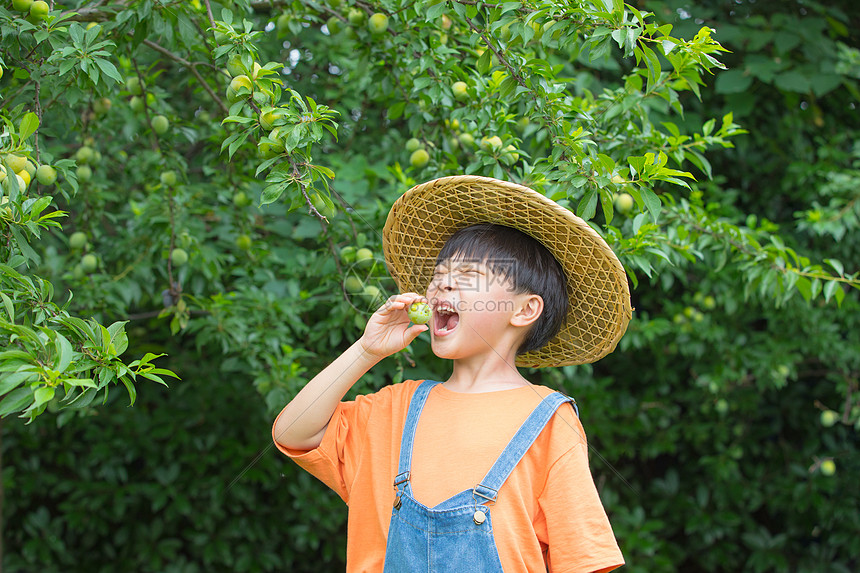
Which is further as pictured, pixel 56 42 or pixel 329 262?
pixel 329 262

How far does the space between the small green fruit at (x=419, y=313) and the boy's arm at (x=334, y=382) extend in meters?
0.03

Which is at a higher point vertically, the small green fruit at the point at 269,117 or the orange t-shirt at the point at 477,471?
the small green fruit at the point at 269,117

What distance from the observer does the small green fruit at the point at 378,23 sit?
1710mm

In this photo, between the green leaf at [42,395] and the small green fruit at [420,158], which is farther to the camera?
the small green fruit at [420,158]

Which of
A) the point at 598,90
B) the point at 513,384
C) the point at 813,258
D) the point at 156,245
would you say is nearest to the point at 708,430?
the point at 813,258

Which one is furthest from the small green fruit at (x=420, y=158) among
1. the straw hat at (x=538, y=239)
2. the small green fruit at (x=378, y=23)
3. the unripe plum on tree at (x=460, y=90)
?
the straw hat at (x=538, y=239)

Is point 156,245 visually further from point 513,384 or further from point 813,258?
point 813,258

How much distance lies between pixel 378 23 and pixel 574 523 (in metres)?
1.24

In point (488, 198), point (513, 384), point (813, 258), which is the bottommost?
point (813, 258)

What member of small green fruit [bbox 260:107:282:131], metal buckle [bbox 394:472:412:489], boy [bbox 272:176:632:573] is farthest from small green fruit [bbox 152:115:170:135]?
metal buckle [bbox 394:472:412:489]

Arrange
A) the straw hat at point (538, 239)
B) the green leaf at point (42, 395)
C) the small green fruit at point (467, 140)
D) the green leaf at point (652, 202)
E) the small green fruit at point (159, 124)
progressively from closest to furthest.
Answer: the green leaf at point (42, 395)
the straw hat at point (538, 239)
the green leaf at point (652, 202)
the small green fruit at point (467, 140)
the small green fruit at point (159, 124)

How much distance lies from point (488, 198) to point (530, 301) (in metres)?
0.21

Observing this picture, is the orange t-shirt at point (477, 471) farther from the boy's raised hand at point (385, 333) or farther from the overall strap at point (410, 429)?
the boy's raised hand at point (385, 333)

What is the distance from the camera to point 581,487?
1.15 metres
